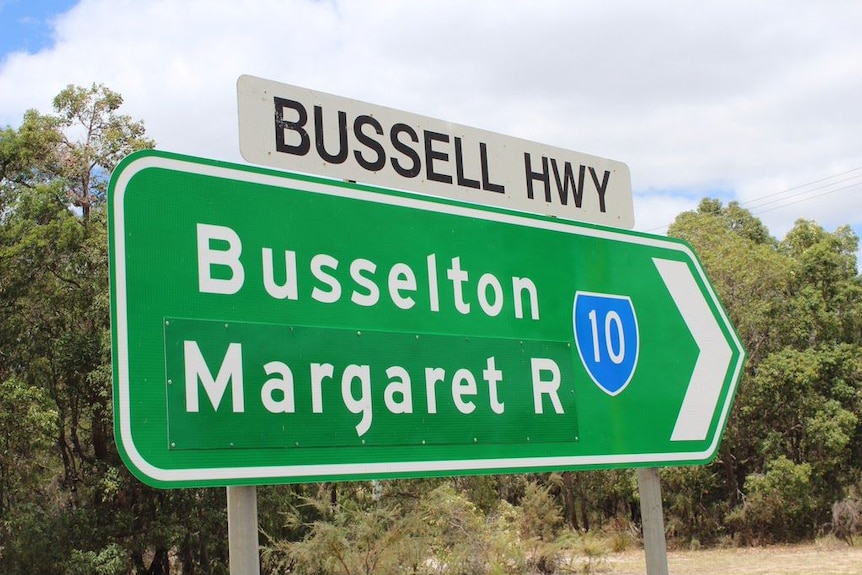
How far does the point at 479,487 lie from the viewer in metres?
21.5

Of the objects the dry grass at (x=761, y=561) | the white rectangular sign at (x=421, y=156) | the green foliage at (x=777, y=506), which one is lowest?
the dry grass at (x=761, y=561)

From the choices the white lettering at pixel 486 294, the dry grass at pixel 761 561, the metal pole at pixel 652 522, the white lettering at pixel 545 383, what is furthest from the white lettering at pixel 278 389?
the dry grass at pixel 761 561

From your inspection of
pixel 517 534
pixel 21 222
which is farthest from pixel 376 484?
pixel 21 222

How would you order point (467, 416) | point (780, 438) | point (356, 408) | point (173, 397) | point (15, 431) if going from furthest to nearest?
point (780, 438), point (15, 431), point (467, 416), point (356, 408), point (173, 397)

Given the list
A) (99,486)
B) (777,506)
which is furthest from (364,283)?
(777,506)

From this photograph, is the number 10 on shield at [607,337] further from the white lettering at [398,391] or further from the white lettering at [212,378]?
the white lettering at [212,378]

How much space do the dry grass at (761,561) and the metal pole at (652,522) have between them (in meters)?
17.2

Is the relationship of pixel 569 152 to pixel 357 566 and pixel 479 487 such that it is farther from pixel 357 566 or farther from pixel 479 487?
pixel 479 487

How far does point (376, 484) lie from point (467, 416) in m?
15.9

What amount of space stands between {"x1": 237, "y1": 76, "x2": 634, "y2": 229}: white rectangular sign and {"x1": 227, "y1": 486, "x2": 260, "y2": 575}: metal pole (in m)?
0.91

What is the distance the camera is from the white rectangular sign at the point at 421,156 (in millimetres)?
2545

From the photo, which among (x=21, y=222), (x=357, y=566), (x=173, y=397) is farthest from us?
(x=21, y=222)

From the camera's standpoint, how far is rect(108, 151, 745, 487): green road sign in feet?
6.75

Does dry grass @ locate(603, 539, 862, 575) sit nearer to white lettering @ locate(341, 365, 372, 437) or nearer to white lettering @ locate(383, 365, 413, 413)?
white lettering @ locate(383, 365, 413, 413)
